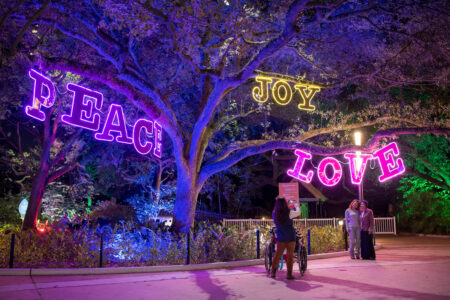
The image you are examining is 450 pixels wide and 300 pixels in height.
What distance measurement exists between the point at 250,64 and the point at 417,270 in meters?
7.87

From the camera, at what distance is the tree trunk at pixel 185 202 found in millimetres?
14430

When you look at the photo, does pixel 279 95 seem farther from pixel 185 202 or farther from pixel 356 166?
pixel 185 202

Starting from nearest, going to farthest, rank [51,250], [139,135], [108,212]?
[51,250], [139,135], [108,212]

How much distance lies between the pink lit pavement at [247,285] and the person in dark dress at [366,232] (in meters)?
1.49

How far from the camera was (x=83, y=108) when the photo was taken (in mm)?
12086

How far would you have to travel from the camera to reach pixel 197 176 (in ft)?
49.5

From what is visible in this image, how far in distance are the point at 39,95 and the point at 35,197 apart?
12364 mm

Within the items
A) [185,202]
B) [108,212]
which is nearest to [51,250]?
[185,202]

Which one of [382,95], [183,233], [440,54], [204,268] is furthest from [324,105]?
[204,268]

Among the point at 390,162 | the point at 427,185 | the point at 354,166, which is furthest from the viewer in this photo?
the point at 427,185

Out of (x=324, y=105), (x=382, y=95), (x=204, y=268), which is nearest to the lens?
(x=204, y=268)

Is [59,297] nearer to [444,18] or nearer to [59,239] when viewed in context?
[59,239]

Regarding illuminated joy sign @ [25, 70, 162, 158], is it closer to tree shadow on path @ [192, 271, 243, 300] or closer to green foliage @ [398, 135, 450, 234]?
tree shadow on path @ [192, 271, 243, 300]

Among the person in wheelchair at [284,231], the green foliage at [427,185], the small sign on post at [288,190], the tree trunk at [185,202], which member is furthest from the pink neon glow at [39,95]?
the green foliage at [427,185]
